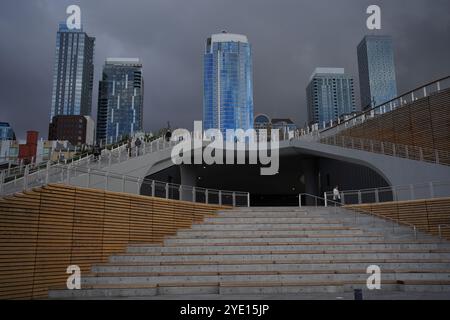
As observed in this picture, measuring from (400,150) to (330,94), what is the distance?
17574 centimetres

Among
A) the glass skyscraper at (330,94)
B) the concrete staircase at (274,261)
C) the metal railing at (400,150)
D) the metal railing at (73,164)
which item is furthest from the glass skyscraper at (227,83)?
the concrete staircase at (274,261)

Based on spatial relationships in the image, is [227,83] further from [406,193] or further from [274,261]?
[274,261]

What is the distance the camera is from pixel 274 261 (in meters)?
11.7

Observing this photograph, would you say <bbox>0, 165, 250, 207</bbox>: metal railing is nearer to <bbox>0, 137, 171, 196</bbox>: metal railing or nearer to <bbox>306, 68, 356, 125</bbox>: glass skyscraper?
<bbox>0, 137, 171, 196</bbox>: metal railing

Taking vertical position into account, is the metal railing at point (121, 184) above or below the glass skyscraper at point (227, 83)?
below

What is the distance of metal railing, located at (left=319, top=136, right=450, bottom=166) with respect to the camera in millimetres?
19391

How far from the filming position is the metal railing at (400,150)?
763 inches

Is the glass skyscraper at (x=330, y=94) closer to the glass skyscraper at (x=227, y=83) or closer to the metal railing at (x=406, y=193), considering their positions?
the glass skyscraper at (x=227, y=83)

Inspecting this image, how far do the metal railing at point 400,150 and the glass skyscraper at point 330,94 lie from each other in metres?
168

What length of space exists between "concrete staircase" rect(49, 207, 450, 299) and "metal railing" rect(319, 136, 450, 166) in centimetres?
603

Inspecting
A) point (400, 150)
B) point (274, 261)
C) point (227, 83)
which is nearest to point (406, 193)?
point (400, 150)

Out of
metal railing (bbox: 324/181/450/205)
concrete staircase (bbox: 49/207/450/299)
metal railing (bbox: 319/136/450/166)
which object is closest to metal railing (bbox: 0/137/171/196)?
concrete staircase (bbox: 49/207/450/299)

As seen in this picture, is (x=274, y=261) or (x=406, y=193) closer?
(x=274, y=261)

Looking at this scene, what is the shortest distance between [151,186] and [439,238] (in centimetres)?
1118
